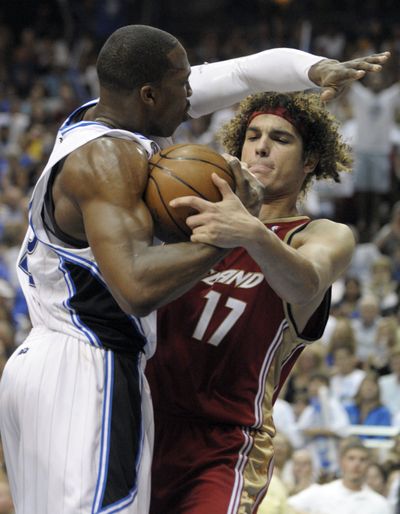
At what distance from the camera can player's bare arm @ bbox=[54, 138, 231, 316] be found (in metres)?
3.17

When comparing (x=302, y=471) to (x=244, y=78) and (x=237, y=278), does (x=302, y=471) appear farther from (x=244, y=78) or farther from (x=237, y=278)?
(x=244, y=78)

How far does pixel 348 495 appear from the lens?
705 centimetres

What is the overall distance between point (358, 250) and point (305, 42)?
5.01 m

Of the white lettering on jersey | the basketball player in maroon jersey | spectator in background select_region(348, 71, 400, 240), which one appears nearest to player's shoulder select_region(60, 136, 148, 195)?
the basketball player in maroon jersey

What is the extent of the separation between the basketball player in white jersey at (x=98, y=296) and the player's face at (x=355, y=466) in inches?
147

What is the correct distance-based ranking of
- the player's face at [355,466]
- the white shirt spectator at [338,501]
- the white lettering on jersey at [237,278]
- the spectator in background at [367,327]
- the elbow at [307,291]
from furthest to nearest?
the spectator in background at [367,327]
the player's face at [355,466]
the white shirt spectator at [338,501]
the white lettering on jersey at [237,278]
the elbow at [307,291]

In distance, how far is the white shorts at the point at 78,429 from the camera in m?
3.35

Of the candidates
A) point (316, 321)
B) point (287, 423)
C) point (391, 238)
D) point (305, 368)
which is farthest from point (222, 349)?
point (391, 238)

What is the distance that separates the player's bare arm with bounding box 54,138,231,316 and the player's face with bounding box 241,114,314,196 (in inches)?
40.0

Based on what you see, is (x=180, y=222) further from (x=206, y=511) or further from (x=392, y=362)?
(x=392, y=362)

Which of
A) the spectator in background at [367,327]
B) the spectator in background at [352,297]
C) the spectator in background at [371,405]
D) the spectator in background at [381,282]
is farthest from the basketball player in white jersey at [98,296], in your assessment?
the spectator in background at [381,282]

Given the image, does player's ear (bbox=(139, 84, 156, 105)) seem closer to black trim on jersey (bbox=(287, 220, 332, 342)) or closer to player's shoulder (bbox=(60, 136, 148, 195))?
player's shoulder (bbox=(60, 136, 148, 195))

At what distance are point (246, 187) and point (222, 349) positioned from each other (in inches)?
29.7

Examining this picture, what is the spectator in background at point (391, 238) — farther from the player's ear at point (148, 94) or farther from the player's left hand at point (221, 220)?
the player's left hand at point (221, 220)
